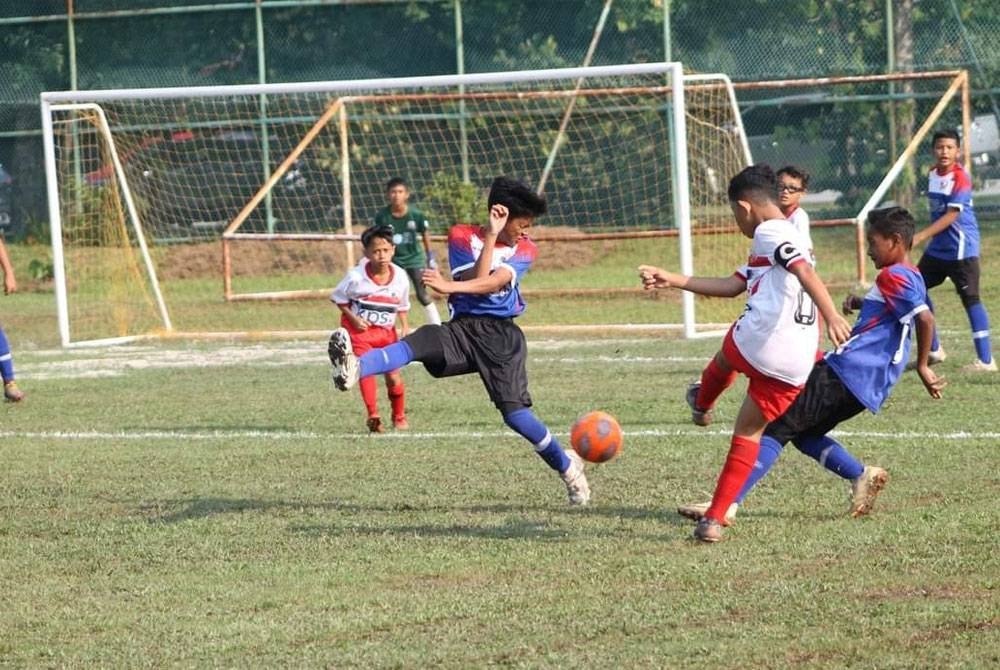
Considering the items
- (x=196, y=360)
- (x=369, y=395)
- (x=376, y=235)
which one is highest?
(x=376, y=235)

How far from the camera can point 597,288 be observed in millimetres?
19719

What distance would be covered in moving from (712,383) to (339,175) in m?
15.3

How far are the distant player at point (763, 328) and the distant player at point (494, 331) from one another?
100 cm

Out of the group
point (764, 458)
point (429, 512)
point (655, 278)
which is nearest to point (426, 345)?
point (429, 512)

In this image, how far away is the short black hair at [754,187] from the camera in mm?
6672

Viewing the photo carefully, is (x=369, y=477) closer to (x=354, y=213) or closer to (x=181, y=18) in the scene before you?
(x=354, y=213)

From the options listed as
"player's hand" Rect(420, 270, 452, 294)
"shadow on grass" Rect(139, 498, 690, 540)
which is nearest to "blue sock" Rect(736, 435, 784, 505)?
"shadow on grass" Rect(139, 498, 690, 540)

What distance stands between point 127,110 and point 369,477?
50.8 ft

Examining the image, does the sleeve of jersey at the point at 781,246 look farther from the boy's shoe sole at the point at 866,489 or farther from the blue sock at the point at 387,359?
the blue sock at the point at 387,359

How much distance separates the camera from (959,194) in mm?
12188

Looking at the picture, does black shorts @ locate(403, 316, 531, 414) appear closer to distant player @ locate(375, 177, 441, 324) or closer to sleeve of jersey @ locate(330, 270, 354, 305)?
sleeve of jersey @ locate(330, 270, 354, 305)

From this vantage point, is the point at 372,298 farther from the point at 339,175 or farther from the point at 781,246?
the point at 339,175

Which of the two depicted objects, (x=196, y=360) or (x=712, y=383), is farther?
(x=196, y=360)

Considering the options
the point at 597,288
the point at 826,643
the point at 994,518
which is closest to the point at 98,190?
the point at 597,288
